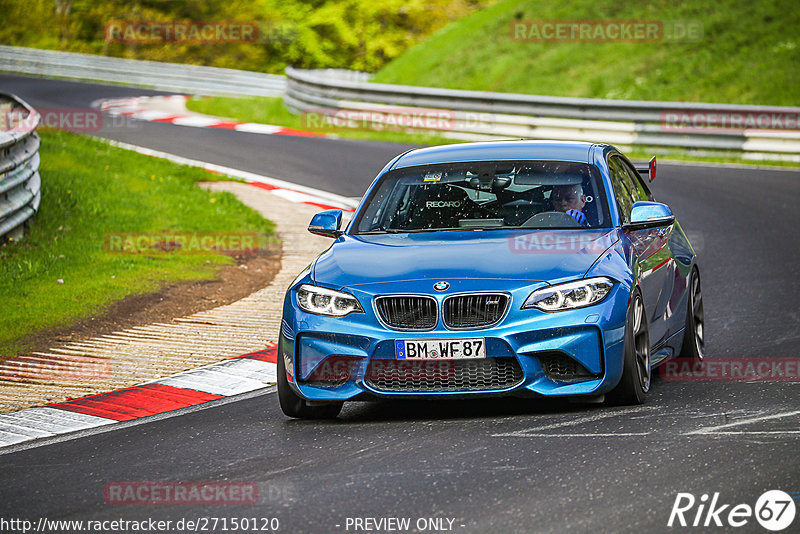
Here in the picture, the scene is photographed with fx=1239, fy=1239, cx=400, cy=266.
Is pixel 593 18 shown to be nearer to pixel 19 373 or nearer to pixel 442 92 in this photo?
pixel 442 92

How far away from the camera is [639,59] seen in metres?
30.7

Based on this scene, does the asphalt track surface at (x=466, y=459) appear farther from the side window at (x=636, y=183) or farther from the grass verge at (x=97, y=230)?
the grass verge at (x=97, y=230)

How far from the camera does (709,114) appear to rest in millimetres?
22484

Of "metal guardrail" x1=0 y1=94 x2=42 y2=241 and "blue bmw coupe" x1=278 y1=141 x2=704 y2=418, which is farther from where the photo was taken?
"metal guardrail" x1=0 y1=94 x2=42 y2=241

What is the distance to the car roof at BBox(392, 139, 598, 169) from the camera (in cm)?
808

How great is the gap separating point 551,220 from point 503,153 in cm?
81

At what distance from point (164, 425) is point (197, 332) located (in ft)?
9.44

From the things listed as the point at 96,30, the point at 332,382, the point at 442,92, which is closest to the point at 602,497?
the point at 332,382

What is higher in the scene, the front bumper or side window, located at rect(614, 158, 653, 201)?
side window, located at rect(614, 158, 653, 201)

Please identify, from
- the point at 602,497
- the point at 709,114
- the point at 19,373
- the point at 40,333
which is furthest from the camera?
the point at 709,114

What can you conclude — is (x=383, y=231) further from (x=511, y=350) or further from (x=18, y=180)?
(x=18, y=180)

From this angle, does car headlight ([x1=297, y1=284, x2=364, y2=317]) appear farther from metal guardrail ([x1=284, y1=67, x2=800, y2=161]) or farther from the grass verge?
metal guardrail ([x1=284, y1=67, x2=800, y2=161])

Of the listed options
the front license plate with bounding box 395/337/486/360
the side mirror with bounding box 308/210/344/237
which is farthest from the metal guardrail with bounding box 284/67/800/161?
the front license plate with bounding box 395/337/486/360

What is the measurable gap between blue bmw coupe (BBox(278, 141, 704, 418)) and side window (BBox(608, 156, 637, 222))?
39 millimetres
